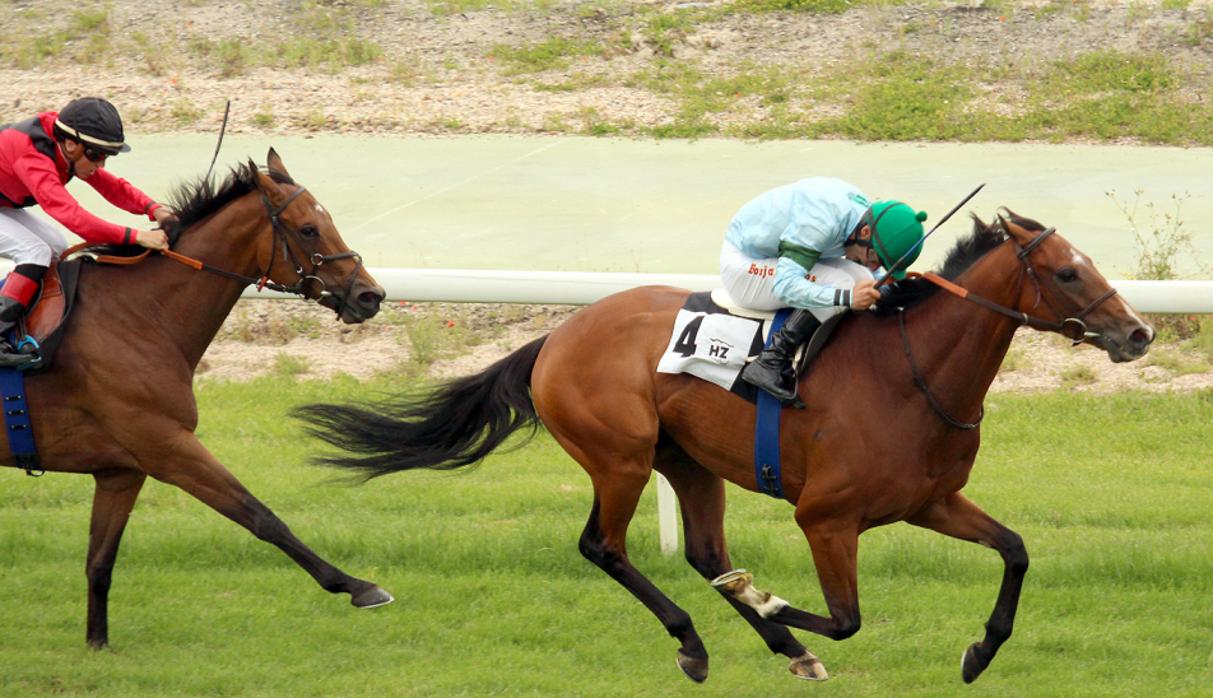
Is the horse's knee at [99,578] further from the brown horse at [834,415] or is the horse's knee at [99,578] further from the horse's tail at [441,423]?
the brown horse at [834,415]

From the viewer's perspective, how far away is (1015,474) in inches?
291

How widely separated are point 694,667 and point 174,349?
82.3 inches

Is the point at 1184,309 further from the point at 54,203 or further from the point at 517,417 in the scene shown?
the point at 54,203

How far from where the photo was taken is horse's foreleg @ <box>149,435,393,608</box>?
545cm

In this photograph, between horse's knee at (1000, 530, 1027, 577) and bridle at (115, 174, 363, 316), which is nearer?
horse's knee at (1000, 530, 1027, 577)

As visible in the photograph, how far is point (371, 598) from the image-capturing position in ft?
18.2

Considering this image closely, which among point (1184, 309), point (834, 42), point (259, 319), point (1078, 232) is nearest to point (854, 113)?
point (834, 42)

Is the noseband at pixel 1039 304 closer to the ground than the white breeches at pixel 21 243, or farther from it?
farther from it

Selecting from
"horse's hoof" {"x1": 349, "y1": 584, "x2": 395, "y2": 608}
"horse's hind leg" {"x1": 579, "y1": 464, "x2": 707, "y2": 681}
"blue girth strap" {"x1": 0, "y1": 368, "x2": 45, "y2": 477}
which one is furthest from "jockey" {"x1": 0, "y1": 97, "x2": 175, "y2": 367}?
"horse's hind leg" {"x1": 579, "y1": 464, "x2": 707, "y2": 681}

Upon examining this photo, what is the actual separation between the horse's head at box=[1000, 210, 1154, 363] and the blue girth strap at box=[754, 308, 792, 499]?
2.69ft

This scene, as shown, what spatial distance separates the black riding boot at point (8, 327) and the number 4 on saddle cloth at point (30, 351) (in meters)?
0.02

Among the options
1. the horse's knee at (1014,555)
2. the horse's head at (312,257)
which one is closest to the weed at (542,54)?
the horse's head at (312,257)

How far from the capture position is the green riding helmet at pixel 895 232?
4934 millimetres

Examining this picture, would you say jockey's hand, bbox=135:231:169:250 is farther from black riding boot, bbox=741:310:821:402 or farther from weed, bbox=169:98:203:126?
weed, bbox=169:98:203:126
